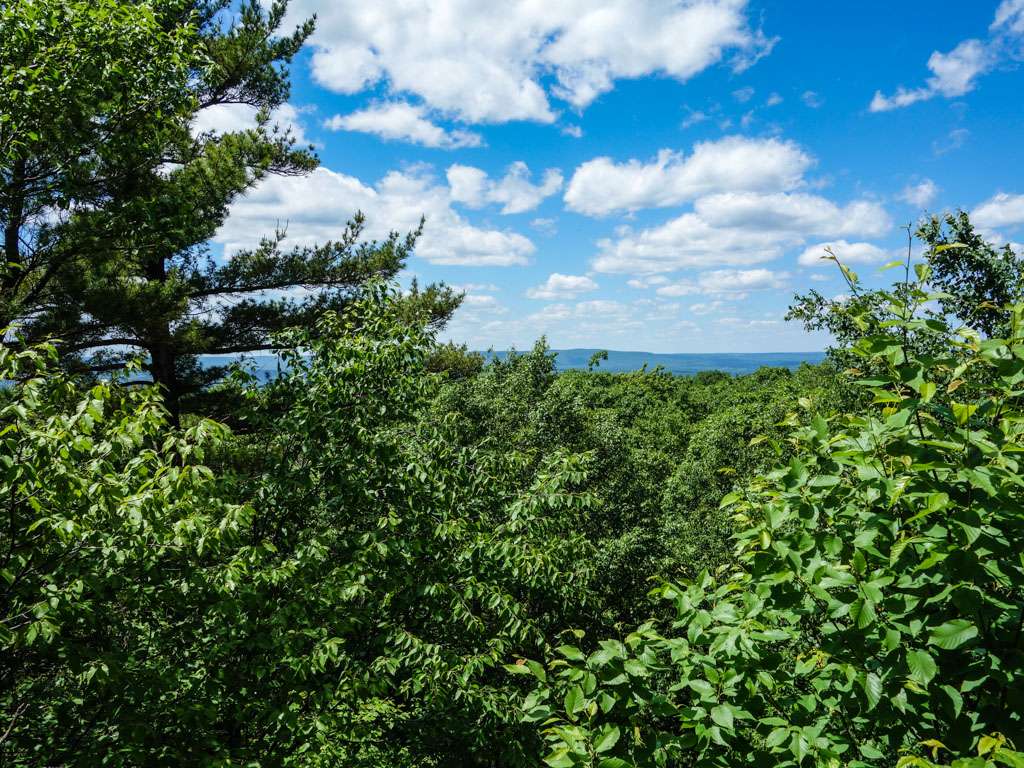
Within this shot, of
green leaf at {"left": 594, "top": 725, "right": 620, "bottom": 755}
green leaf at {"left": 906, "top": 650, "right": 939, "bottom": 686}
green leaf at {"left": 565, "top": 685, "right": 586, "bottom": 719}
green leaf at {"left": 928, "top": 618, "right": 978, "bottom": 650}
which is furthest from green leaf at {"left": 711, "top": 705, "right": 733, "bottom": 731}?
green leaf at {"left": 928, "top": 618, "right": 978, "bottom": 650}

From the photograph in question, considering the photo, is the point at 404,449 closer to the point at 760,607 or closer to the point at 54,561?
the point at 54,561

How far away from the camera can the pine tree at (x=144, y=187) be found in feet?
22.4

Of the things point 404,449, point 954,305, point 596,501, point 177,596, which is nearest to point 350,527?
point 404,449

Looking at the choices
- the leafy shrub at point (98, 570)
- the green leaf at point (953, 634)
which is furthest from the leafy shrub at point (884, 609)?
the leafy shrub at point (98, 570)

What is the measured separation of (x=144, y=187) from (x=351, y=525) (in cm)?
896

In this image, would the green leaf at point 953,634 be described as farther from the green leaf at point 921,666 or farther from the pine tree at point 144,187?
the pine tree at point 144,187

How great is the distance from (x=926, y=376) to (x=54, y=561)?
7011 millimetres

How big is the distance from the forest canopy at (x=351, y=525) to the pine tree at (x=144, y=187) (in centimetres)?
8

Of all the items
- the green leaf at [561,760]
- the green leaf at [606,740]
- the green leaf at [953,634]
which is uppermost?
the green leaf at [953,634]

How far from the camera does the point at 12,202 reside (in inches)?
347

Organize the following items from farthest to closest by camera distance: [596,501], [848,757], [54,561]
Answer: [596,501] < [54,561] < [848,757]

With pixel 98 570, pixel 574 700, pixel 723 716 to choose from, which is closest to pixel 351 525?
pixel 98 570

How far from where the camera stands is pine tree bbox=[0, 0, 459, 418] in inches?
269

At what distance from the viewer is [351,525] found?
8422mm
